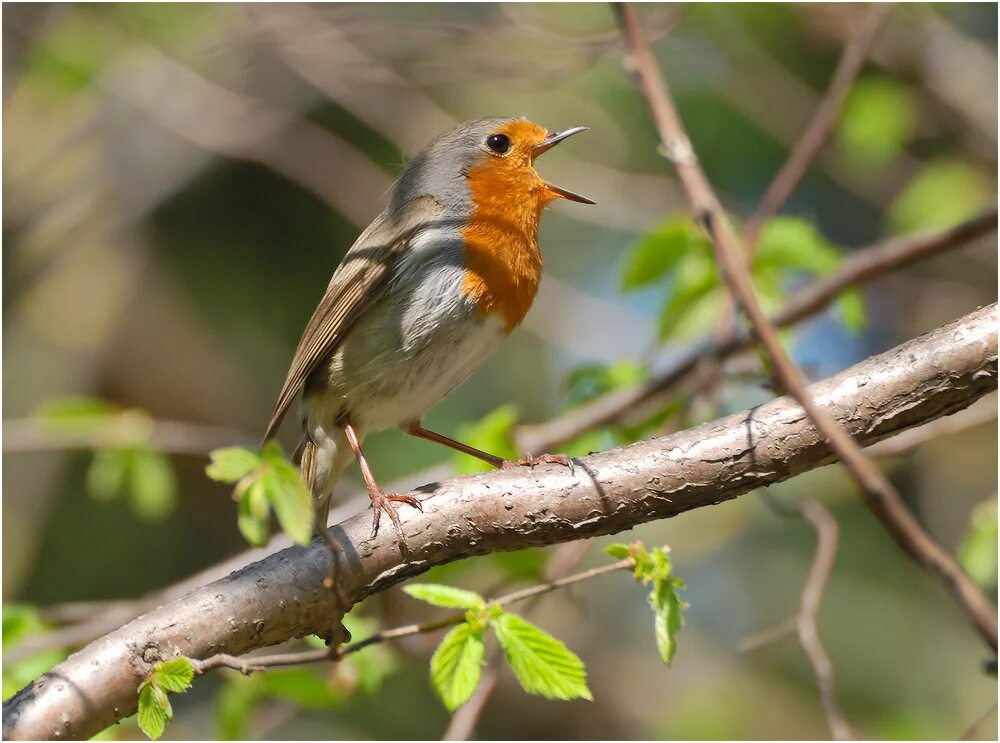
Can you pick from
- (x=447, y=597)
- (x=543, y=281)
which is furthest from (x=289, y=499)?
(x=543, y=281)

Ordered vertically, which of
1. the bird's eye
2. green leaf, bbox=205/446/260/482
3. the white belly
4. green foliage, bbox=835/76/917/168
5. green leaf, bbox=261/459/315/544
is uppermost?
green foliage, bbox=835/76/917/168

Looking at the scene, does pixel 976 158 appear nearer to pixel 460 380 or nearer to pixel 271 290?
pixel 460 380

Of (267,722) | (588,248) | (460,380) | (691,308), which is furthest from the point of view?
(588,248)

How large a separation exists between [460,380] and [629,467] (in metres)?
1.16

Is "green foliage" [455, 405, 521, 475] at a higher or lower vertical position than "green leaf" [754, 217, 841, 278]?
lower

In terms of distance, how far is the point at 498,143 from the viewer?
3830 mm

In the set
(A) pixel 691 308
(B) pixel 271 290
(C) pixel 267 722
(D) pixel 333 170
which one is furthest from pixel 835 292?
(B) pixel 271 290

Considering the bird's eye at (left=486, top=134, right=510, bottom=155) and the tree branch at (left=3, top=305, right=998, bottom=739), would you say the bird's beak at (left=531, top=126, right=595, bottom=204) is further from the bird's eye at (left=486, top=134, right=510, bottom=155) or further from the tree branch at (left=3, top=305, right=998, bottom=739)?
the tree branch at (left=3, top=305, right=998, bottom=739)

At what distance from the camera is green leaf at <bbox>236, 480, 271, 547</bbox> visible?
6.24 feet

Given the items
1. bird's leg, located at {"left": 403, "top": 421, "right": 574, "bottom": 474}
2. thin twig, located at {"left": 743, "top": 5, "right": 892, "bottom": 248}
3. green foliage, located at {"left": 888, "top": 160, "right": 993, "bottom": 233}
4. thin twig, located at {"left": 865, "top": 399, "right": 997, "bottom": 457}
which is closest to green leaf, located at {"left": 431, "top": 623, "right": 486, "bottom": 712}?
bird's leg, located at {"left": 403, "top": 421, "right": 574, "bottom": 474}

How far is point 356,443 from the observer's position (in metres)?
3.49

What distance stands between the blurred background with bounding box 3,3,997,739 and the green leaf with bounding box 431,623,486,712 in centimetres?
220

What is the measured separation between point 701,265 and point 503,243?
760 mm

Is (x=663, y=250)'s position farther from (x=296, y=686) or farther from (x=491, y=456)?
(x=296, y=686)
